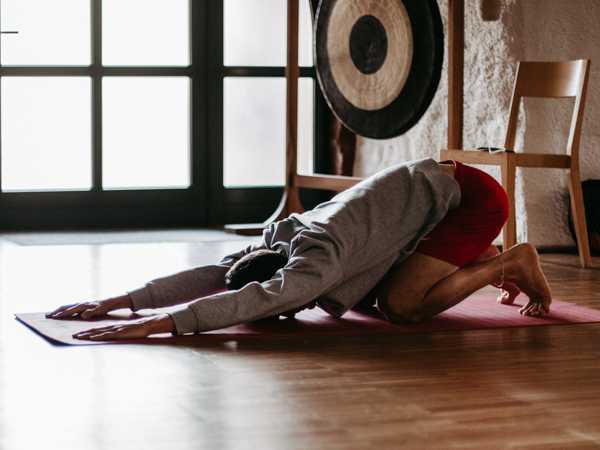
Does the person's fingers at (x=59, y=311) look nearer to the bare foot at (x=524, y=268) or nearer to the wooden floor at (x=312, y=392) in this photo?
the wooden floor at (x=312, y=392)

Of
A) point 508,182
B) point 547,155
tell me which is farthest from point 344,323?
point 547,155

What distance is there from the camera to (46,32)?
413 centimetres

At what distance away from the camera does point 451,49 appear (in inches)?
120

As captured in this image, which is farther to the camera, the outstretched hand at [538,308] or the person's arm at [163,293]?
the outstretched hand at [538,308]

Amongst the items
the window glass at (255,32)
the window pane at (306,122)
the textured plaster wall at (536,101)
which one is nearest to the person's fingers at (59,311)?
the textured plaster wall at (536,101)

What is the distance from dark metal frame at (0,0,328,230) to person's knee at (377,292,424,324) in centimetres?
268

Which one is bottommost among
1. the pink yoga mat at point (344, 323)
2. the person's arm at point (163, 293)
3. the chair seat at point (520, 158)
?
the pink yoga mat at point (344, 323)

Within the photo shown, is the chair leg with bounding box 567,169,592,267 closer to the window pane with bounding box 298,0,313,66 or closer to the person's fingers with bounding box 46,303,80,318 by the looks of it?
the person's fingers with bounding box 46,303,80,318

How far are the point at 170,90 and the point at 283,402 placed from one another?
131 inches

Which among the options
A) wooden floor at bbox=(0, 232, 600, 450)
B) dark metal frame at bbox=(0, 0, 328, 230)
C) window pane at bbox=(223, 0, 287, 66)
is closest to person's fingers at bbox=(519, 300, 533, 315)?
wooden floor at bbox=(0, 232, 600, 450)

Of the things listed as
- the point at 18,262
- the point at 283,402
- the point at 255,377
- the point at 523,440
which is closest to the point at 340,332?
the point at 255,377

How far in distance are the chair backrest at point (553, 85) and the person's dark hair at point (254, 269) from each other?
5.23 feet

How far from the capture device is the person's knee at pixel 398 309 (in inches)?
71.9

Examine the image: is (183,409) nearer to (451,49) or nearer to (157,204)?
(451,49)
